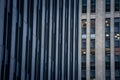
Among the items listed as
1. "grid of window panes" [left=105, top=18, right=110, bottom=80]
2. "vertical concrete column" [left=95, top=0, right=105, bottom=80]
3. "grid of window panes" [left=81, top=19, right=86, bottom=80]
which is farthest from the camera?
"grid of window panes" [left=81, top=19, right=86, bottom=80]

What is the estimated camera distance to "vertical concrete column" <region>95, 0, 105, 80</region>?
3312 inches

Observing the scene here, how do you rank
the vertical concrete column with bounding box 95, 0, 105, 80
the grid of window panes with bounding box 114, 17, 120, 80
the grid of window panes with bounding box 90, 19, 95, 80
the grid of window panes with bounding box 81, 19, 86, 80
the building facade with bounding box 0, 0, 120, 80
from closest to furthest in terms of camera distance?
the building facade with bounding box 0, 0, 120, 80 → the grid of window panes with bounding box 114, 17, 120, 80 → the vertical concrete column with bounding box 95, 0, 105, 80 → the grid of window panes with bounding box 90, 19, 95, 80 → the grid of window panes with bounding box 81, 19, 86, 80

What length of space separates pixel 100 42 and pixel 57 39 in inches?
1475

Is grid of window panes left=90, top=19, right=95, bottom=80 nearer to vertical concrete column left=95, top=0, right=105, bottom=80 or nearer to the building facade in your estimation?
the building facade

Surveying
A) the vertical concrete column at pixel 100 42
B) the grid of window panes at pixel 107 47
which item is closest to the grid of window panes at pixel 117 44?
the grid of window panes at pixel 107 47

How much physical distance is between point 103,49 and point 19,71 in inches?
2269

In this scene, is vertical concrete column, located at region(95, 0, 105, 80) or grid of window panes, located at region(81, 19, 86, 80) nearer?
vertical concrete column, located at region(95, 0, 105, 80)

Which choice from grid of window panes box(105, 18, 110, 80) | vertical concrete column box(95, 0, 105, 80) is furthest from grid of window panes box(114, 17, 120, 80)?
vertical concrete column box(95, 0, 105, 80)

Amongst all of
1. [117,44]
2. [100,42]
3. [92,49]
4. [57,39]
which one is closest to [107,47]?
[100,42]

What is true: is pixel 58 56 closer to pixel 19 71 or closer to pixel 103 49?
pixel 19 71

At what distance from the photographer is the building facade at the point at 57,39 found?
1079 inches

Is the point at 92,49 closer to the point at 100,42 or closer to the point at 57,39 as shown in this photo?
the point at 100,42

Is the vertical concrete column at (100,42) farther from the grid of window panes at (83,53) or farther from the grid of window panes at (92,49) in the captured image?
the grid of window panes at (83,53)

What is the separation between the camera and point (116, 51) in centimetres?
8494
